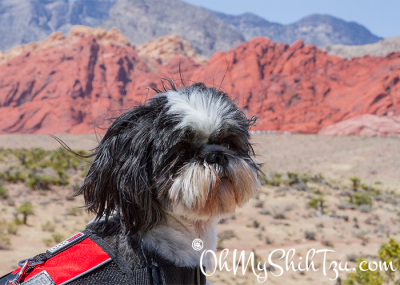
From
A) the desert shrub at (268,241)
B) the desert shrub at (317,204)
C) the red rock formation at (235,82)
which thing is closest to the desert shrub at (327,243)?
the desert shrub at (268,241)

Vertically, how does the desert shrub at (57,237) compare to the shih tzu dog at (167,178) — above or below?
below

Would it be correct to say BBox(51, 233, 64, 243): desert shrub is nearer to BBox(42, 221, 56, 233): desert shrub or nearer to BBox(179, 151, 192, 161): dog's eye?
BBox(42, 221, 56, 233): desert shrub

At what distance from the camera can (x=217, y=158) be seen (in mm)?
2082

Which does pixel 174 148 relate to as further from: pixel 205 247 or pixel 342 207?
pixel 342 207

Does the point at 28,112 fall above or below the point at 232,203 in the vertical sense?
below

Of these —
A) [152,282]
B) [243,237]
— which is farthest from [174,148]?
[243,237]

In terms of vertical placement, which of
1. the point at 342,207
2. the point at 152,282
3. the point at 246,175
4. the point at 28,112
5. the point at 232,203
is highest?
the point at 246,175

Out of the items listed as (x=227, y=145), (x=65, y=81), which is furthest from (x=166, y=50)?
(x=227, y=145)

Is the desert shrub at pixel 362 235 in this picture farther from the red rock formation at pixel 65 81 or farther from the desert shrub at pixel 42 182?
the red rock formation at pixel 65 81

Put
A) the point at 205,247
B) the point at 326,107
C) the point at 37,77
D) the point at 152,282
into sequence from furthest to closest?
the point at 37,77
the point at 326,107
the point at 205,247
the point at 152,282

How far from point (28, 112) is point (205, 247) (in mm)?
81184

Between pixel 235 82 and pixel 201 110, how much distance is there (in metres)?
78.8

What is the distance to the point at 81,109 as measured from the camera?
75938mm

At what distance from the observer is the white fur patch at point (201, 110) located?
212 cm
